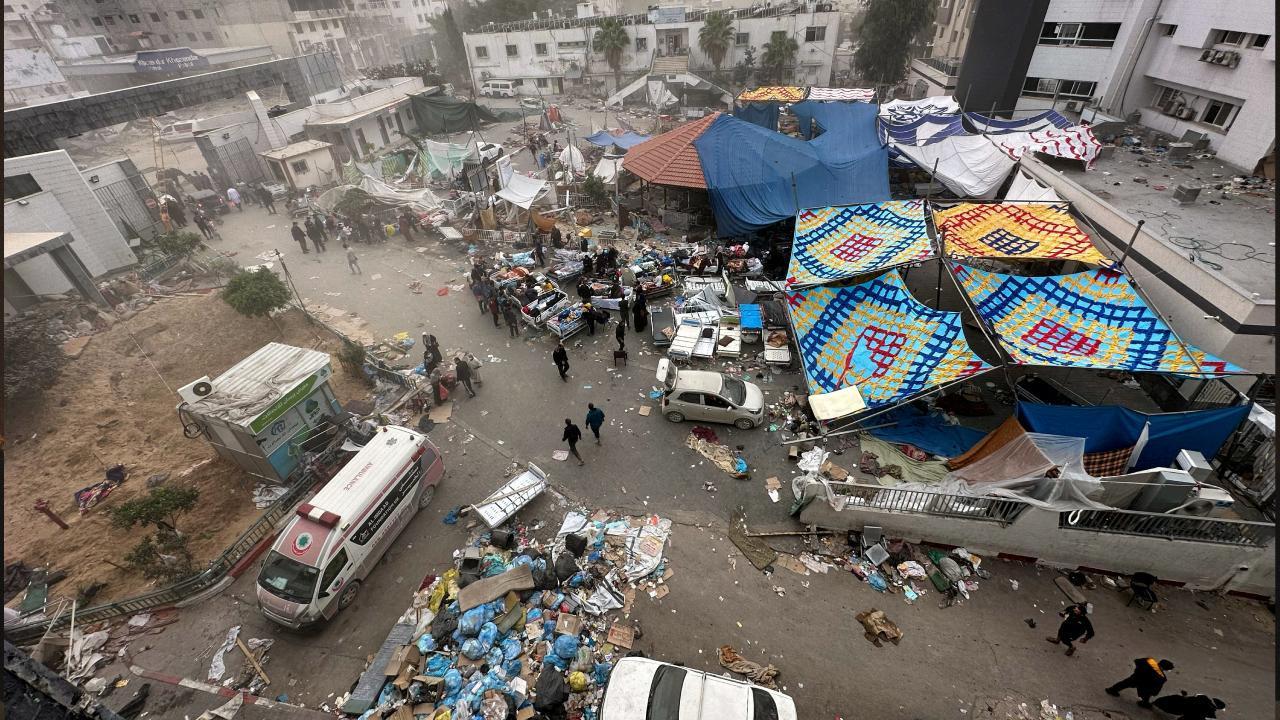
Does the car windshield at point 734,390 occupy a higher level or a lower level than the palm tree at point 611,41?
lower

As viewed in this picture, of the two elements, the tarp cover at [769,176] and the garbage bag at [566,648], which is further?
the tarp cover at [769,176]

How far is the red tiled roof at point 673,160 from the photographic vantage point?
2094cm

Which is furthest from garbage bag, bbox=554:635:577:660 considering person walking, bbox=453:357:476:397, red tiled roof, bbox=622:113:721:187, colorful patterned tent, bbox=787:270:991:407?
red tiled roof, bbox=622:113:721:187

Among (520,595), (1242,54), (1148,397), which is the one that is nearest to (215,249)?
(520,595)

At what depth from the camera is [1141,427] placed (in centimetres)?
1062

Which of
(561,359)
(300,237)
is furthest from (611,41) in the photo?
(561,359)

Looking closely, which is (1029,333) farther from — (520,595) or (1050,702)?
(520,595)

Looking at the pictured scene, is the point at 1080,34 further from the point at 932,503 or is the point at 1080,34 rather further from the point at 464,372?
the point at 464,372

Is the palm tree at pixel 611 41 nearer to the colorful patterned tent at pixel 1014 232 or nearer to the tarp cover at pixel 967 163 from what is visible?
the tarp cover at pixel 967 163

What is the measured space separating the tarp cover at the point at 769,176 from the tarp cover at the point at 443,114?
21208 millimetres

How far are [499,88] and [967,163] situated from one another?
41.1 m

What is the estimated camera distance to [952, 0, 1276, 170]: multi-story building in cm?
2019

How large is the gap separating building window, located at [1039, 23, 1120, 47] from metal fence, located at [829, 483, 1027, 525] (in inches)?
1055

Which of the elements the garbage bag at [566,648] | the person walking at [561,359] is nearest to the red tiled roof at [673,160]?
the person walking at [561,359]
